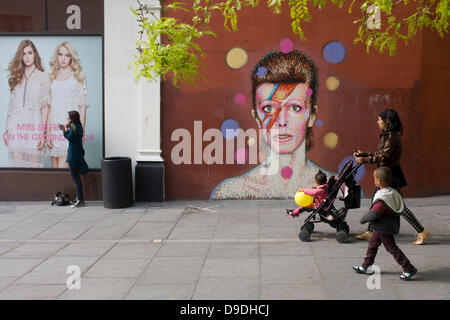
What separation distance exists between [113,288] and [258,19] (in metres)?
6.75

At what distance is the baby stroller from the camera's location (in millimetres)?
6558

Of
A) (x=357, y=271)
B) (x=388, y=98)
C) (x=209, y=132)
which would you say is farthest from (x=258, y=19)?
(x=357, y=271)

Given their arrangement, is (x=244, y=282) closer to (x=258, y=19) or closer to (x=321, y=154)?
(x=321, y=154)

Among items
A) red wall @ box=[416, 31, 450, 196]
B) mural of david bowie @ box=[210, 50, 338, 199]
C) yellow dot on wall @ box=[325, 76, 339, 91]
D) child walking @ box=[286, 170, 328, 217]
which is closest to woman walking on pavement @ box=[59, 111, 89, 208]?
mural of david bowie @ box=[210, 50, 338, 199]

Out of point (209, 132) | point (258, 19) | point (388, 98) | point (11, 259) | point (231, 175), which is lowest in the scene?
point (11, 259)

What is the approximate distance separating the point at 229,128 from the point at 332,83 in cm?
240

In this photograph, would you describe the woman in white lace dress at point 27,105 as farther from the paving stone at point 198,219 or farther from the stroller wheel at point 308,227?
the stroller wheel at point 308,227

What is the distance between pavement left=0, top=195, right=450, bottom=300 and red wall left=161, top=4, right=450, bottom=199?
1096 millimetres

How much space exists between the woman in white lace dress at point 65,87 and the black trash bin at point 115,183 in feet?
5.09

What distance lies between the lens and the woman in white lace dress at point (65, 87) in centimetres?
1023

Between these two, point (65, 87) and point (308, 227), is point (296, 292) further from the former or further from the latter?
point (65, 87)

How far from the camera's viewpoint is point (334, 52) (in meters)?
9.80

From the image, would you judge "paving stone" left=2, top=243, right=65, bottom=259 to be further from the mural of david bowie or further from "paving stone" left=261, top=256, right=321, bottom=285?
the mural of david bowie

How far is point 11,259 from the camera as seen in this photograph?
6.25 metres
